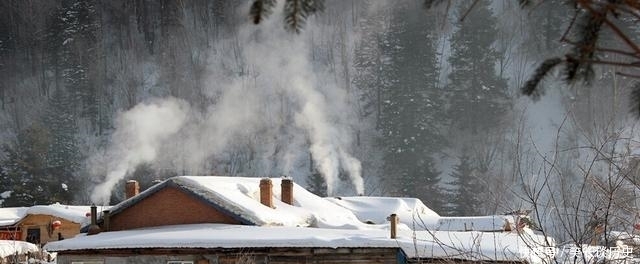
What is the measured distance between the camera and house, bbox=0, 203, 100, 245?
4341 centimetres

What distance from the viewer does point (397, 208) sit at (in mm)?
40125

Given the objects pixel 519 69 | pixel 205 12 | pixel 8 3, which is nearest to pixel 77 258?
pixel 519 69

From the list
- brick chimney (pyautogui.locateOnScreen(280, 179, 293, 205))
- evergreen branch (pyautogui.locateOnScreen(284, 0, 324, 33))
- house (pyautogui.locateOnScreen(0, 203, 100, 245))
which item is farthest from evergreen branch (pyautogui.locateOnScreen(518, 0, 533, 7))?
house (pyautogui.locateOnScreen(0, 203, 100, 245))

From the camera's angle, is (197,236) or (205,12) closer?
(197,236)

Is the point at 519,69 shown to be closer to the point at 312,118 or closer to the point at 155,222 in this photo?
the point at 312,118

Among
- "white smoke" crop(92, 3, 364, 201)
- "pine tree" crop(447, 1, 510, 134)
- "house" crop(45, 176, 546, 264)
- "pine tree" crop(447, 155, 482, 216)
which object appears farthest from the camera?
"pine tree" crop(447, 1, 510, 134)

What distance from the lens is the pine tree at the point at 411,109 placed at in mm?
61344

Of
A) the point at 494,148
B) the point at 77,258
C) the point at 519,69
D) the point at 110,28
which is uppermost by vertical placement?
the point at 110,28

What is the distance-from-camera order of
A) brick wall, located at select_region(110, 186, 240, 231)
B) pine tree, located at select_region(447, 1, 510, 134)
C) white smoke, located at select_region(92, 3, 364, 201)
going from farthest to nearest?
pine tree, located at select_region(447, 1, 510, 134) < white smoke, located at select_region(92, 3, 364, 201) < brick wall, located at select_region(110, 186, 240, 231)

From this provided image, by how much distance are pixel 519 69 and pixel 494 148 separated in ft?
37.4

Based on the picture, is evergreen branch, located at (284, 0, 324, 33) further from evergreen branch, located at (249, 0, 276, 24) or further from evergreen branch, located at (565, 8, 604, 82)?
evergreen branch, located at (565, 8, 604, 82)

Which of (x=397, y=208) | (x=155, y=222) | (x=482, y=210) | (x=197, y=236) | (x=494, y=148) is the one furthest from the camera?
(x=494, y=148)

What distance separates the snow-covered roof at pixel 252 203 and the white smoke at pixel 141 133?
37854 millimetres

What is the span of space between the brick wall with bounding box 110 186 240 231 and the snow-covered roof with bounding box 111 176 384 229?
34cm
